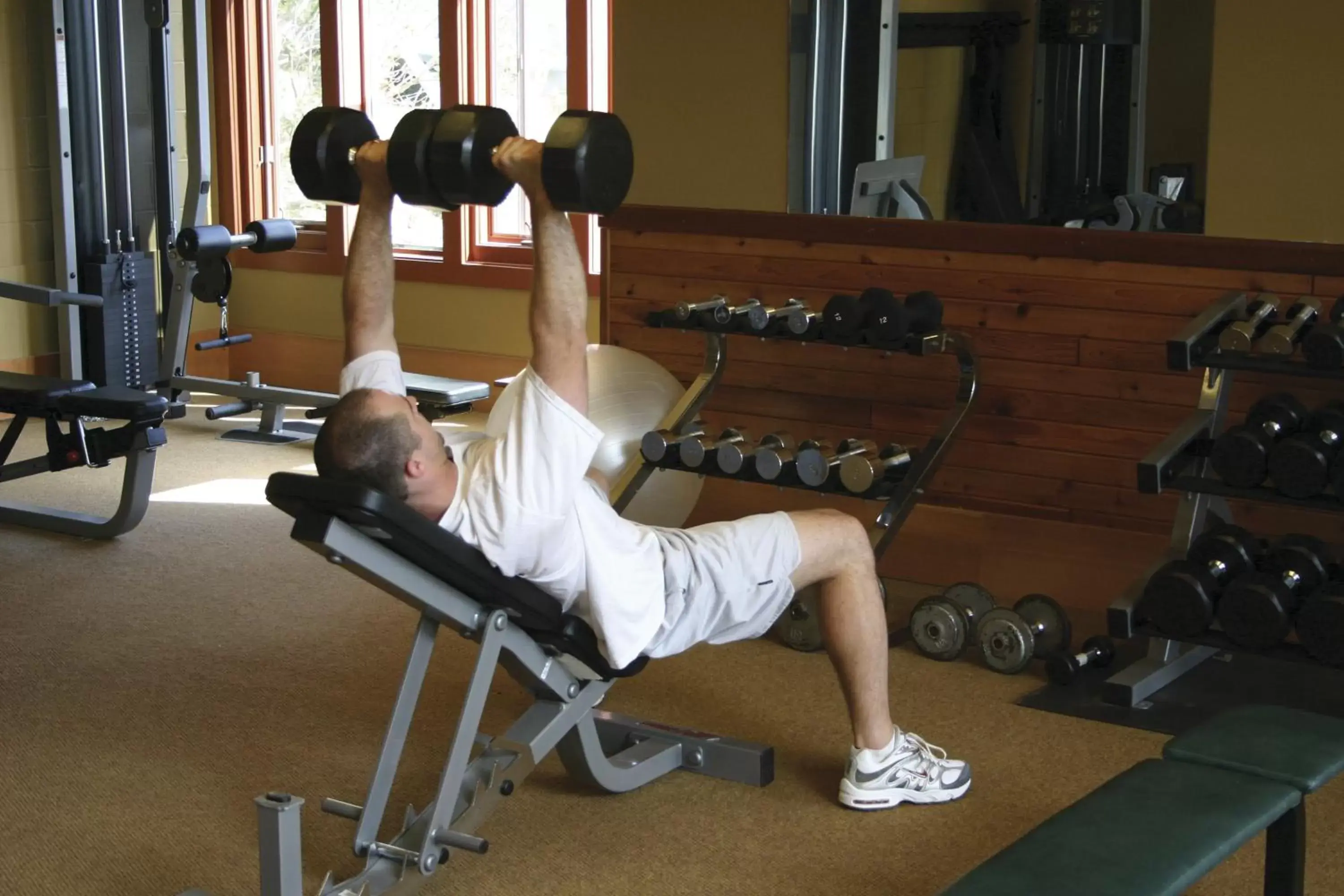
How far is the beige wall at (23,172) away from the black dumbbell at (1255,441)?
4661 mm

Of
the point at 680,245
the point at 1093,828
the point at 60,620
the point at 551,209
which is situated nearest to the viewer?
the point at 1093,828

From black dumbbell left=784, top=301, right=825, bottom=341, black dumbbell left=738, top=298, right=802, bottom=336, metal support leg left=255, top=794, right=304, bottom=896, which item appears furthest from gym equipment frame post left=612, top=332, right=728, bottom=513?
metal support leg left=255, top=794, right=304, bottom=896

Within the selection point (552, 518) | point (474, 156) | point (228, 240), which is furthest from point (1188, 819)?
point (228, 240)

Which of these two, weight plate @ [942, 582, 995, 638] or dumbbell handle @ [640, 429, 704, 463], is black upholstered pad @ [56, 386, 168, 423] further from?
weight plate @ [942, 582, 995, 638]

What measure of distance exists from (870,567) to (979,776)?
19.7 inches

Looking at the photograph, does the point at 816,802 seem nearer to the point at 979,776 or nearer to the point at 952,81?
the point at 979,776

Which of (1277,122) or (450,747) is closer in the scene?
(450,747)

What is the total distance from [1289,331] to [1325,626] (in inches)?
24.0

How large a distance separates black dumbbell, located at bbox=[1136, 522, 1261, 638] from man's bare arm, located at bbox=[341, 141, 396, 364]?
161 cm

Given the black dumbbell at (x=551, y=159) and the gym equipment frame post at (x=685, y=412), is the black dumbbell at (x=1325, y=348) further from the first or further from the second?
the black dumbbell at (x=551, y=159)

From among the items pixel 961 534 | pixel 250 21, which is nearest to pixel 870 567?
pixel 961 534

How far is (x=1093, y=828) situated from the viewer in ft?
6.25

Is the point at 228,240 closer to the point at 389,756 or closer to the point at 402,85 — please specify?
the point at 402,85

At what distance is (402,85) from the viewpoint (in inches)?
248
